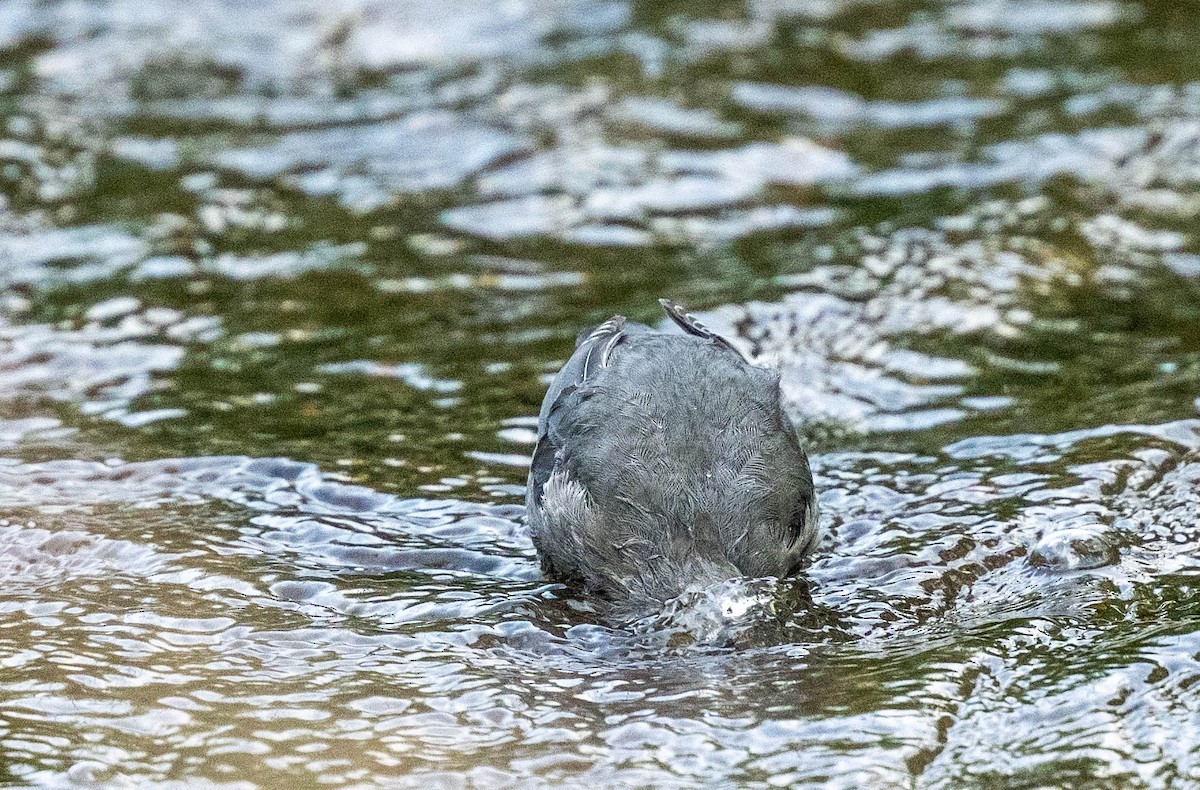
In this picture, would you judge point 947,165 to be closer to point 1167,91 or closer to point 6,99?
point 1167,91

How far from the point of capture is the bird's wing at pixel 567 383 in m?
5.00

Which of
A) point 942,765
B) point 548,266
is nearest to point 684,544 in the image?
point 942,765

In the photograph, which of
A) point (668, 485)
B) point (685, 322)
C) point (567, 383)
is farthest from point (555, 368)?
point (668, 485)

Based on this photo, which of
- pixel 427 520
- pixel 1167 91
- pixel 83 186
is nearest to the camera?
pixel 427 520

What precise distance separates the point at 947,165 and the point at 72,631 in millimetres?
5739

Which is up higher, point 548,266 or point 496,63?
point 496,63

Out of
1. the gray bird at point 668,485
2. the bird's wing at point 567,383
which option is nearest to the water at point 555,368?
the gray bird at point 668,485

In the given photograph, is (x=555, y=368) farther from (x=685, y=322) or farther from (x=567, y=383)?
(x=567, y=383)

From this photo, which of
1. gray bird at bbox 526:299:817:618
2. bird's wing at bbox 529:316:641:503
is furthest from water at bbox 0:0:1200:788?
bird's wing at bbox 529:316:641:503

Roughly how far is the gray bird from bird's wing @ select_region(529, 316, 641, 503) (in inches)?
0.4

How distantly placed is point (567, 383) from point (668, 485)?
0.78 m

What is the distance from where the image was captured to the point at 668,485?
15.1 feet

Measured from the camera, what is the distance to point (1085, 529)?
4773mm

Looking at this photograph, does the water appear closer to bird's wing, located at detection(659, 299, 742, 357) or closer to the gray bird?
the gray bird
